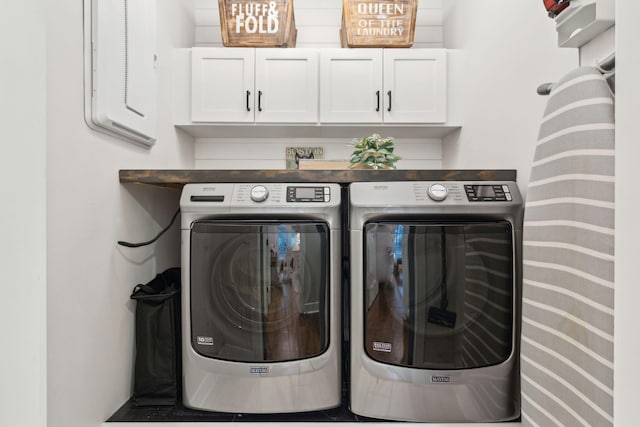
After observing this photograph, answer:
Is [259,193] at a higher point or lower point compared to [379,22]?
lower

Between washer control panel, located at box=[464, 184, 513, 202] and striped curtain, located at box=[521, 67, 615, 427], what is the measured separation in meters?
0.17

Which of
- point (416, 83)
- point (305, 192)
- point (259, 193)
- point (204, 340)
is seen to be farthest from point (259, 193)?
point (416, 83)

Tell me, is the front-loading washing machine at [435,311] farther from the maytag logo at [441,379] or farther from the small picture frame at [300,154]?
the small picture frame at [300,154]

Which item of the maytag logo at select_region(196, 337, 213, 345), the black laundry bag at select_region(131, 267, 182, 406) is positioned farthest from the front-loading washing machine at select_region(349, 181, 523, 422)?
the black laundry bag at select_region(131, 267, 182, 406)

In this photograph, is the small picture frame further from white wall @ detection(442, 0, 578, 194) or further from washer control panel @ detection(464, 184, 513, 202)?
washer control panel @ detection(464, 184, 513, 202)

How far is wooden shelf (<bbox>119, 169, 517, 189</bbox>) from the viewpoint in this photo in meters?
1.20

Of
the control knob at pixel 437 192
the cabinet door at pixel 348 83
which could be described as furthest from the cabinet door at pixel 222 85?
the control knob at pixel 437 192

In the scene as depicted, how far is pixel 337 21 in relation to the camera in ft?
7.98

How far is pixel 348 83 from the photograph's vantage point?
2.14 metres

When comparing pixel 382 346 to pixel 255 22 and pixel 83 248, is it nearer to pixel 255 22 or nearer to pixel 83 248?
pixel 83 248

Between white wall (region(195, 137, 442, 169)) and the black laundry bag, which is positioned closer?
the black laundry bag

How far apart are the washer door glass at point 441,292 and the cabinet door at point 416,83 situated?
3.91ft

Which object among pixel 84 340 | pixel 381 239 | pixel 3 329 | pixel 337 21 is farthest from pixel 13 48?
pixel 337 21

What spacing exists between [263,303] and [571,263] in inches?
33.5
